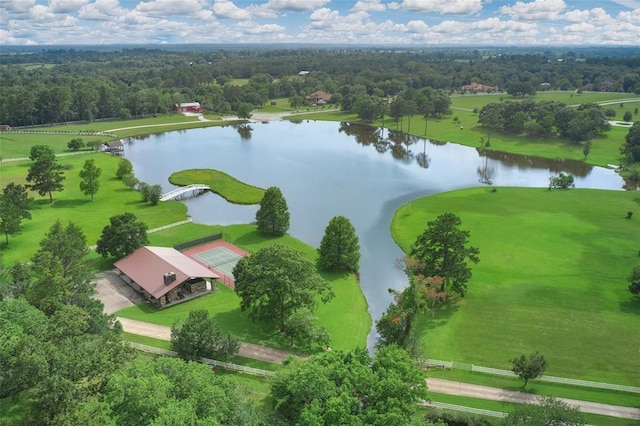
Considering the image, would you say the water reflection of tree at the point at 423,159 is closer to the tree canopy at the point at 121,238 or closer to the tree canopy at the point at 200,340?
the tree canopy at the point at 121,238

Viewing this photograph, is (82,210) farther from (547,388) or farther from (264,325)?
(547,388)

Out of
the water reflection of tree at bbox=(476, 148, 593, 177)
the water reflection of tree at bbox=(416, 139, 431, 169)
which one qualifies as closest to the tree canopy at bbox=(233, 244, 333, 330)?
the water reflection of tree at bbox=(416, 139, 431, 169)

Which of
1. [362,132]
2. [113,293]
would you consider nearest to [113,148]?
[362,132]

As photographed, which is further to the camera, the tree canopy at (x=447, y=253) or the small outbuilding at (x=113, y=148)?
the small outbuilding at (x=113, y=148)

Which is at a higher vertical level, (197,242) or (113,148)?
(113,148)

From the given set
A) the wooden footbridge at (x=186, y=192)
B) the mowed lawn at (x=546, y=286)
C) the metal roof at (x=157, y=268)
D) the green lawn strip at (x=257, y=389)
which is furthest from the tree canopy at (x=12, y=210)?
the mowed lawn at (x=546, y=286)

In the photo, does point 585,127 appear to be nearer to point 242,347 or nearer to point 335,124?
point 335,124

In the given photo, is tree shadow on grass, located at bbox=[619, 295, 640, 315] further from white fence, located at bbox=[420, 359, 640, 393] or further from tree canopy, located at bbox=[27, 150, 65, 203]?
tree canopy, located at bbox=[27, 150, 65, 203]
